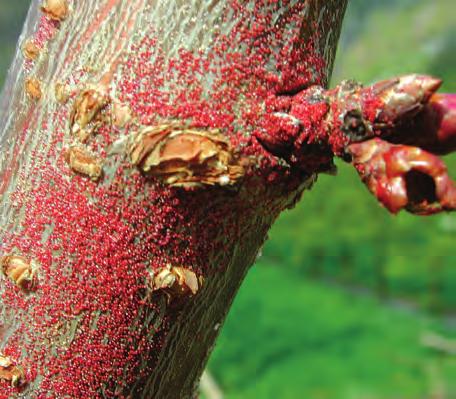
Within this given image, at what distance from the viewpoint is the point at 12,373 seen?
0.76 ft

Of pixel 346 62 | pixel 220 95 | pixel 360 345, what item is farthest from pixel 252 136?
pixel 346 62

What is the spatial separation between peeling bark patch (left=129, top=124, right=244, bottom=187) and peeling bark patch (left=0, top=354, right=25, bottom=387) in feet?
0.32

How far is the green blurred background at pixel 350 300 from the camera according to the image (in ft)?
8.16

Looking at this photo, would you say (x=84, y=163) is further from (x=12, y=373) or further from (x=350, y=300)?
(x=350, y=300)

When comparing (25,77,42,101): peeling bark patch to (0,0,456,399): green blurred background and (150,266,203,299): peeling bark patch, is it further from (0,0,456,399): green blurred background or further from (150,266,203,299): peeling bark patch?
(0,0,456,399): green blurred background

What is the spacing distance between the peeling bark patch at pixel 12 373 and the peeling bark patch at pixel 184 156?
0.10m

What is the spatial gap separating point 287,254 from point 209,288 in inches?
132

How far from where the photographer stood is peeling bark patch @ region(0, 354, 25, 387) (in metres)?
0.23

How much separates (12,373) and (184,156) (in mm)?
113

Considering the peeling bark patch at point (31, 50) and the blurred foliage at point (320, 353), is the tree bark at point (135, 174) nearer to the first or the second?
the peeling bark patch at point (31, 50)

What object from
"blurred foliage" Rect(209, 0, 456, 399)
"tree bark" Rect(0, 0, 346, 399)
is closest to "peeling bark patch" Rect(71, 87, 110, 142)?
"tree bark" Rect(0, 0, 346, 399)

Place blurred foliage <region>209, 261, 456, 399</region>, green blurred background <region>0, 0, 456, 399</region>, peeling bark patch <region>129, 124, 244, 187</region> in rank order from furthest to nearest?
green blurred background <region>0, 0, 456, 399</region> → blurred foliage <region>209, 261, 456, 399</region> → peeling bark patch <region>129, 124, 244, 187</region>

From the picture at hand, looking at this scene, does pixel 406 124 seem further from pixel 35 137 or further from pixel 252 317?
pixel 252 317

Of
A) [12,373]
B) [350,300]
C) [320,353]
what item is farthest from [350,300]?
[12,373]
